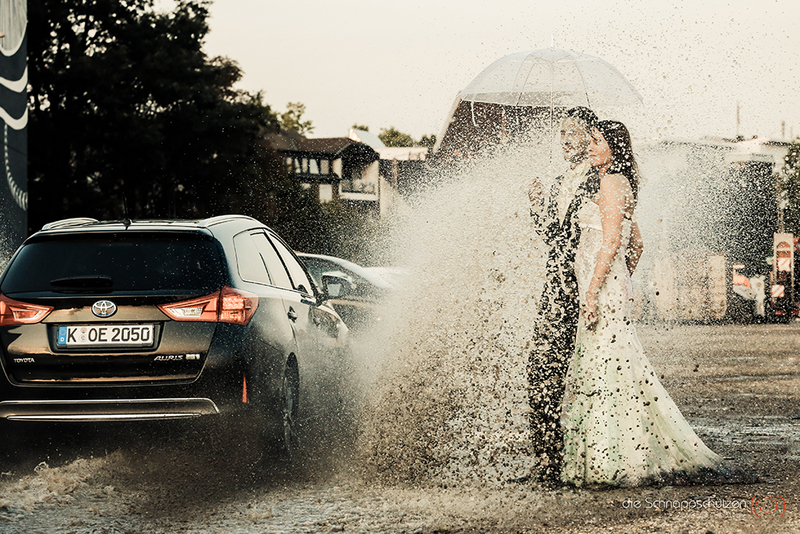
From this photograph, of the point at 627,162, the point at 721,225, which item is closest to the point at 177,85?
the point at 721,225

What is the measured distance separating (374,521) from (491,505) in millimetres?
685

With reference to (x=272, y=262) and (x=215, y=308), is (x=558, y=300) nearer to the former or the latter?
(x=215, y=308)

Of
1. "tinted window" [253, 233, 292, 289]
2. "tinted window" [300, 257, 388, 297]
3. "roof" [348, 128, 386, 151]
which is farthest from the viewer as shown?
"roof" [348, 128, 386, 151]

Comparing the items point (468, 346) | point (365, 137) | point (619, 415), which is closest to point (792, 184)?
point (468, 346)

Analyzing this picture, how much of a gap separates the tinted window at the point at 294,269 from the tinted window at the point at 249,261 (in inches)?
25.3

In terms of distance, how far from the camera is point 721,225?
3659 cm

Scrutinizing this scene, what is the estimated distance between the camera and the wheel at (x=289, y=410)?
590 cm

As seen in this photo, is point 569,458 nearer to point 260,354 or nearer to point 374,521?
point 374,521

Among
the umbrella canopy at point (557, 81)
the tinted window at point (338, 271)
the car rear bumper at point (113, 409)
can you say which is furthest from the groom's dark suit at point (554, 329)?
the tinted window at point (338, 271)

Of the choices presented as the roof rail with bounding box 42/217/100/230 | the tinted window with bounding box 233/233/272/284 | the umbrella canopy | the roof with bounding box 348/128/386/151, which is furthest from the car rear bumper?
the roof with bounding box 348/128/386/151

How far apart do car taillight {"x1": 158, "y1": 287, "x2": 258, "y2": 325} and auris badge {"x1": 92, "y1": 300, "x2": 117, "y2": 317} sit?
0.88 ft

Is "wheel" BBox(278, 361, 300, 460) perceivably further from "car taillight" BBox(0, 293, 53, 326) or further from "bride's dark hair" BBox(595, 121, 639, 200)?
"bride's dark hair" BBox(595, 121, 639, 200)

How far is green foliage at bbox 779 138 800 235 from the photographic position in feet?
106

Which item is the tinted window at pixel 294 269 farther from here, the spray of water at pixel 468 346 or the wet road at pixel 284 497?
the wet road at pixel 284 497
